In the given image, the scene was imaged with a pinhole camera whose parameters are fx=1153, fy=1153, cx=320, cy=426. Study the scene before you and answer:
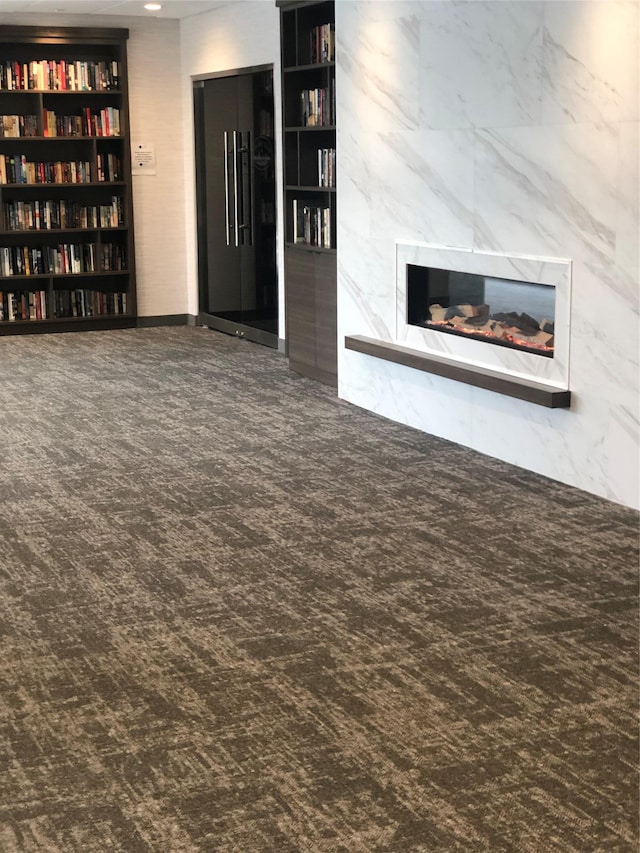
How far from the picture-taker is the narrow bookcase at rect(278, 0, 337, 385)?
796cm

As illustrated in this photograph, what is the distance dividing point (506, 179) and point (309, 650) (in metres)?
2.98

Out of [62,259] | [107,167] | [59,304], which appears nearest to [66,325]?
[59,304]

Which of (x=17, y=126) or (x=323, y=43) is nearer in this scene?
(x=323, y=43)

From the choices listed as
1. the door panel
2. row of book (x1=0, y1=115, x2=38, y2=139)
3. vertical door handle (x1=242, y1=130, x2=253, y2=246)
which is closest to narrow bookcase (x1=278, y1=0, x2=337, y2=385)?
the door panel

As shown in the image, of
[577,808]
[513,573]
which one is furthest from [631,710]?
[513,573]

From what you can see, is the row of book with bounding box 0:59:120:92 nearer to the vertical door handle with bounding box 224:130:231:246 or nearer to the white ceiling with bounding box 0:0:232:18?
the white ceiling with bounding box 0:0:232:18

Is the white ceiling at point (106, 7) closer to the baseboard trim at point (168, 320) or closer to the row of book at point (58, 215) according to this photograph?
the row of book at point (58, 215)

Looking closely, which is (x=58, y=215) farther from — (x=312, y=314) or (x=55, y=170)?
(x=312, y=314)

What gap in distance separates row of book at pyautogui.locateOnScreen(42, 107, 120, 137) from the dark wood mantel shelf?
474 centimetres

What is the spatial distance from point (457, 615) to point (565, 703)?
27.9 inches

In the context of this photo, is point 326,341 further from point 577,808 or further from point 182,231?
point 577,808

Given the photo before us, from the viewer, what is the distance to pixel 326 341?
801 centimetres

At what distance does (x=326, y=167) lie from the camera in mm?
8070

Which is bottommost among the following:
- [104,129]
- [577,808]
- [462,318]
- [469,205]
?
[577,808]
